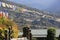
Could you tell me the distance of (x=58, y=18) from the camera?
188 m

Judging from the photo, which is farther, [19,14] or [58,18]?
[58,18]

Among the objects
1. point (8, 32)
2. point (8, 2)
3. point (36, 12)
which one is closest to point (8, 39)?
point (8, 32)

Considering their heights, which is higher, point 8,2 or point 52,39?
A: point 8,2

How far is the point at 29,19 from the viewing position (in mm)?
173750

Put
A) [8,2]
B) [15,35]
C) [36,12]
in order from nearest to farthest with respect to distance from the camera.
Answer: [15,35] → [8,2] → [36,12]

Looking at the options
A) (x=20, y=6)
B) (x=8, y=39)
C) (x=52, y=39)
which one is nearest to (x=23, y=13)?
(x=20, y=6)

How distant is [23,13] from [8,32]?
147007 millimetres

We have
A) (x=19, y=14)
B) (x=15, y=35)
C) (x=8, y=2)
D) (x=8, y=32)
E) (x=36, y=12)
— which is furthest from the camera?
(x=36, y=12)

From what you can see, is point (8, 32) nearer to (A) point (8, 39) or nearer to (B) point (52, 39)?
(A) point (8, 39)

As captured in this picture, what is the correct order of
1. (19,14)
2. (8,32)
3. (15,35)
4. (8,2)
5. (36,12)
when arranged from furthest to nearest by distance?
(36,12) → (19,14) → (8,2) → (15,35) → (8,32)

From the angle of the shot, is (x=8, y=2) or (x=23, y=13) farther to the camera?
(x=23, y=13)

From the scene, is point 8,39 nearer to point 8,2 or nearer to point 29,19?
point 8,2

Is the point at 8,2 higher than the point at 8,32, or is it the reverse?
the point at 8,2

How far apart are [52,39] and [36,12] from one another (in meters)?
131
